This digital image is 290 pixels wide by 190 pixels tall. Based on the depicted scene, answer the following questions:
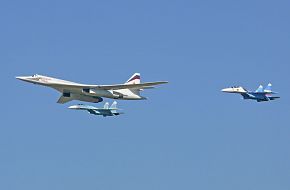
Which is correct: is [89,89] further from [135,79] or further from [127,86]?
[135,79]

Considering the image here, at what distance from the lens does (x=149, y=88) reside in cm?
10394

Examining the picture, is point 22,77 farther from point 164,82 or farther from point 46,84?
point 164,82

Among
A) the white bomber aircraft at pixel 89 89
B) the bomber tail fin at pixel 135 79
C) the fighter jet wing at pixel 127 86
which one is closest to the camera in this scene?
the fighter jet wing at pixel 127 86

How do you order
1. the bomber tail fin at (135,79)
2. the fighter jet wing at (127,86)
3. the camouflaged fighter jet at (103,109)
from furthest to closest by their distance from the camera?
1. the camouflaged fighter jet at (103,109)
2. the bomber tail fin at (135,79)
3. the fighter jet wing at (127,86)

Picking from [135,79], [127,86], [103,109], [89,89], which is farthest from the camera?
[103,109]

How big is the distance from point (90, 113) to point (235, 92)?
29.8 meters

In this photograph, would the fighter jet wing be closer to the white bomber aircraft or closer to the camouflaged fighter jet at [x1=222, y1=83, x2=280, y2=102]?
the white bomber aircraft

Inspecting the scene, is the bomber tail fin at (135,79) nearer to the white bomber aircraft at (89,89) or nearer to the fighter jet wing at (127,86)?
the white bomber aircraft at (89,89)

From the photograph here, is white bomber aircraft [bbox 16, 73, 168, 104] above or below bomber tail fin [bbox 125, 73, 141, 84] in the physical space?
below

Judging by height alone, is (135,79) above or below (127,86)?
above

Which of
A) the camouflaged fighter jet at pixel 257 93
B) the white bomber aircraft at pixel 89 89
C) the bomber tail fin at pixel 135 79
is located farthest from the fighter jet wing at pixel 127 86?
the camouflaged fighter jet at pixel 257 93

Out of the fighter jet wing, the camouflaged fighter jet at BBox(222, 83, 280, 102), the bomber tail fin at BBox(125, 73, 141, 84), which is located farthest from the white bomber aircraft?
the camouflaged fighter jet at BBox(222, 83, 280, 102)

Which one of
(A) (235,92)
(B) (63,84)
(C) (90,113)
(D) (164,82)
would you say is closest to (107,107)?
(C) (90,113)

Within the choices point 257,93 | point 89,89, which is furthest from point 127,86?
point 257,93
